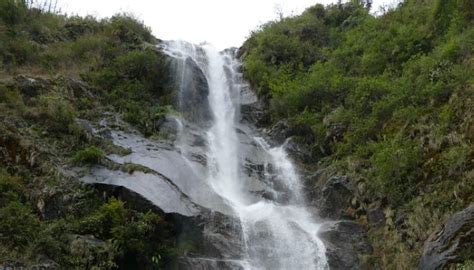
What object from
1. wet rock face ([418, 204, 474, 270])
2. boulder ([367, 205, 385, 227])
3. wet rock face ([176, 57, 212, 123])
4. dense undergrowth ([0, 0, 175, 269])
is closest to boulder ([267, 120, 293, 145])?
wet rock face ([176, 57, 212, 123])

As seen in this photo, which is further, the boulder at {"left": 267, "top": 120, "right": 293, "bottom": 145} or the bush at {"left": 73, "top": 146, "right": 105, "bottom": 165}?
the boulder at {"left": 267, "top": 120, "right": 293, "bottom": 145}

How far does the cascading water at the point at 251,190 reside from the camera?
1275 centimetres

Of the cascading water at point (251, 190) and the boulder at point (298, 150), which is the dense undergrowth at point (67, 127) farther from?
the boulder at point (298, 150)

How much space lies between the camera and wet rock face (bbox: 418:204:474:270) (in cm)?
969

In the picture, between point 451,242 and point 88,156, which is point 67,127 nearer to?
point 88,156

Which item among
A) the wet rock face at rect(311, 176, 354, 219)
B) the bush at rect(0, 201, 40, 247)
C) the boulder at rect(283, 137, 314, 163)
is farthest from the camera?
the boulder at rect(283, 137, 314, 163)

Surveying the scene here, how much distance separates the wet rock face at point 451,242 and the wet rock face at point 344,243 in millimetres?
2401

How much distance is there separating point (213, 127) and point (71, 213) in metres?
8.52

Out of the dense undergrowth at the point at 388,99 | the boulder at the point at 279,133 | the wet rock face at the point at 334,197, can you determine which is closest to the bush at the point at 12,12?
the dense undergrowth at the point at 388,99

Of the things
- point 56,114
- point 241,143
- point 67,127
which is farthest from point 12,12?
point 241,143

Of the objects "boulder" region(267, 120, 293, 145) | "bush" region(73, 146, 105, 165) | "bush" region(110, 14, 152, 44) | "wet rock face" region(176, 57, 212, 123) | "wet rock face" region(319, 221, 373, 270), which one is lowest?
"wet rock face" region(319, 221, 373, 270)

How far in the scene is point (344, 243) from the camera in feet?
43.5

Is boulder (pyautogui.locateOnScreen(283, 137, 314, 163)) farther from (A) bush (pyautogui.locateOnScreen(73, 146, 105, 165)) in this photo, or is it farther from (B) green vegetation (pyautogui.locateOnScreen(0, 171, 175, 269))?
(A) bush (pyautogui.locateOnScreen(73, 146, 105, 165))

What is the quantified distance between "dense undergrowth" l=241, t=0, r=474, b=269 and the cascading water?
1290mm
